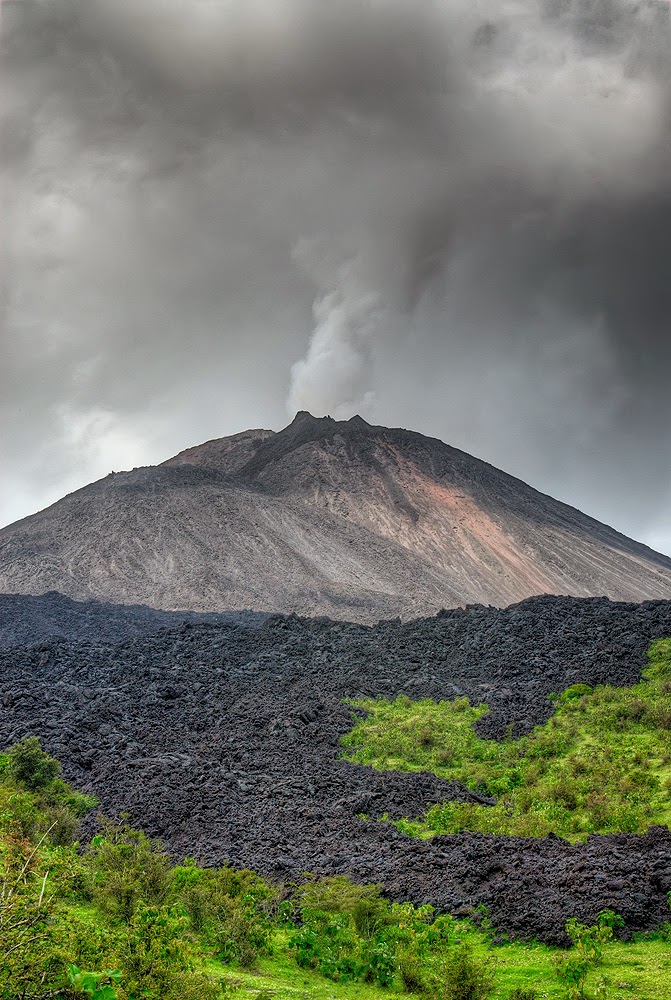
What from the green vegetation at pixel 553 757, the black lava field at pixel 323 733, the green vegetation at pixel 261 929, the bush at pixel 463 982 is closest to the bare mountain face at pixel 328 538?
the black lava field at pixel 323 733

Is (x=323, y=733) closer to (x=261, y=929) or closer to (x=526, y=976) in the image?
(x=261, y=929)

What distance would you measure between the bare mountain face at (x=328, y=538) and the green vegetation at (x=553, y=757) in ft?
139

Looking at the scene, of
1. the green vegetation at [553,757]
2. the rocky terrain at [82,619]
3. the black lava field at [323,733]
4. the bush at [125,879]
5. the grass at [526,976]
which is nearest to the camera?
the grass at [526,976]

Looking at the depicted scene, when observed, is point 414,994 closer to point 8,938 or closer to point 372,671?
point 8,938

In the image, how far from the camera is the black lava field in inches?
438

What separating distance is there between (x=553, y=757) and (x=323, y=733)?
6469mm

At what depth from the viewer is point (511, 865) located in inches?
451

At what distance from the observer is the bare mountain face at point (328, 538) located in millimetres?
73438

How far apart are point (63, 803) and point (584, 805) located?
998cm

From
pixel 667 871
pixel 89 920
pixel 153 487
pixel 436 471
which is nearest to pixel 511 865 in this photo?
pixel 667 871

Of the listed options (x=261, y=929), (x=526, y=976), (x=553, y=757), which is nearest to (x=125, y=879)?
(x=261, y=929)

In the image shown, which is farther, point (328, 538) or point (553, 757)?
point (328, 538)

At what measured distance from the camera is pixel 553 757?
17.5 meters

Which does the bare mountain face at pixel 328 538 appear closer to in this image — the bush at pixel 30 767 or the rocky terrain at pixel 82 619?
the rocky terrain at pixel 82 619
